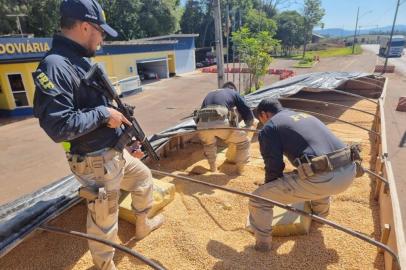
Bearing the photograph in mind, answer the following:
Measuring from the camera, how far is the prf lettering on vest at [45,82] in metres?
2.01

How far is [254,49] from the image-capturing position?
14.7m

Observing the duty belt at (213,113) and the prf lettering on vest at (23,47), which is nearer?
the duty belt at (213,113)

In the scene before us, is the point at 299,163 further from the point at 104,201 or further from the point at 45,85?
the point at 45,85

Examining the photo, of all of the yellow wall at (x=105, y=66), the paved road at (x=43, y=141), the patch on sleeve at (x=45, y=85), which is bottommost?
the paved road at (x=43, y=141)

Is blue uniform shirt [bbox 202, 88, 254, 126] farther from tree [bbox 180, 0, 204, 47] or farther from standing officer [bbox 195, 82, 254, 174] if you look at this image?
tree [bbox 180, 0, 204, 47]

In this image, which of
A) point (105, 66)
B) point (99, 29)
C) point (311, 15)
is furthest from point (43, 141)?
point (311, 15)

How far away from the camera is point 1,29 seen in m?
20.5

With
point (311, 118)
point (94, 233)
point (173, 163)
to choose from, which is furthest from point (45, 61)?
point (173, 163)

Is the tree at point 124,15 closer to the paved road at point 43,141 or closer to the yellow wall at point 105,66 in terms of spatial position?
the yellow wall at point 105,66

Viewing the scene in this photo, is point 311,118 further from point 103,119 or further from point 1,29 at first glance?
point 1,29

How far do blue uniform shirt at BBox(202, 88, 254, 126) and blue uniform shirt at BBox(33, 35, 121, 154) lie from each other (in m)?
2.74

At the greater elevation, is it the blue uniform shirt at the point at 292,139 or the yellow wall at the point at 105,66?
the blue uniform shirt at the point at 292,139

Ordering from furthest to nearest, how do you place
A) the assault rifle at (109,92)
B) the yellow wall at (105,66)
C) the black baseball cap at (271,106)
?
the yellow wall at (105,66), the black baseball cap at (271,106), the assault rifle at (109,92)

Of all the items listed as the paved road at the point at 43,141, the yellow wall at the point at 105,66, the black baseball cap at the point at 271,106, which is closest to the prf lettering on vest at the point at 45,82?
the black baseball cap at the point at 271,106
